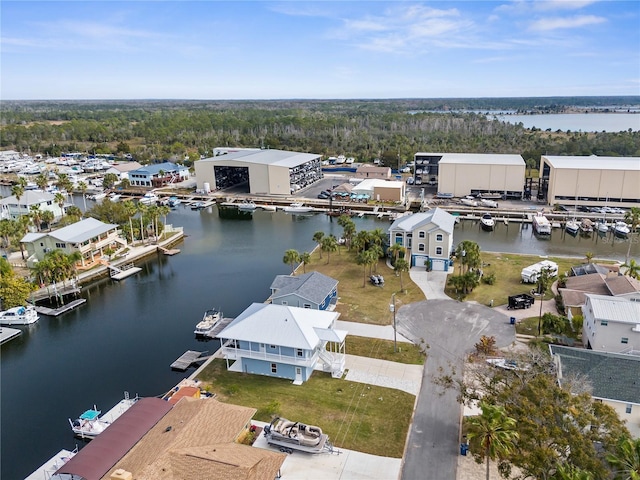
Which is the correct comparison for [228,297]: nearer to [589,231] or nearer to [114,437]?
[114,437]

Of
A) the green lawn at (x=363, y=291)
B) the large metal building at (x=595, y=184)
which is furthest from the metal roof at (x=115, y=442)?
the large metal building at (x=595, y=184)

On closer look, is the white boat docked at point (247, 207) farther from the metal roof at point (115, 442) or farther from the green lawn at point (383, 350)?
the metal roof at point (115, 442)

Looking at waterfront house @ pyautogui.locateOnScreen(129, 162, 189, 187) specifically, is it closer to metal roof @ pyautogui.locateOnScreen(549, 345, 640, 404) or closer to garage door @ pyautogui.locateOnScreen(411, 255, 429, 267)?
garage door @ pyautogui.locateOnScreen(411, 255, 429, 267)

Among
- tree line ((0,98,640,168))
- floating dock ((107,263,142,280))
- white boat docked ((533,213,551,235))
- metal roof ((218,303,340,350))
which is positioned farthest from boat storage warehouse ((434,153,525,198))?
metal roof ((218,303,340,350))

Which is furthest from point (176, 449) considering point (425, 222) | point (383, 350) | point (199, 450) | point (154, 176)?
Answer: point (154, 176)

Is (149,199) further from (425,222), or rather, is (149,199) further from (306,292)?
(306,292)

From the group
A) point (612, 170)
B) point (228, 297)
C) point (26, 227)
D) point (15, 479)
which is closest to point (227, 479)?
point (15, 479)
